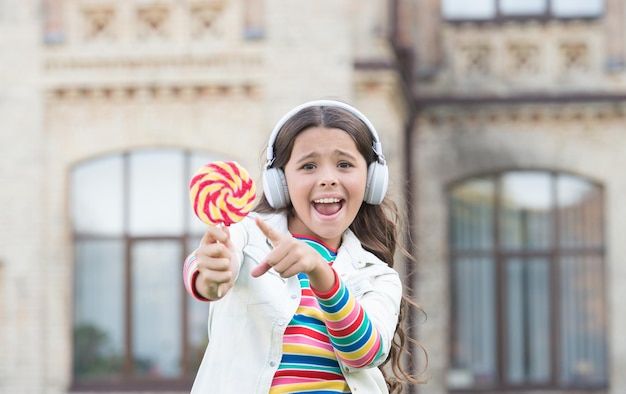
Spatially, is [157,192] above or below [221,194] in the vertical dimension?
above

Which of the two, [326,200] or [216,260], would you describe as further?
[326,200]

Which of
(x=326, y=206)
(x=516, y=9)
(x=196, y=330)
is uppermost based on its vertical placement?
(x=516, y=9)

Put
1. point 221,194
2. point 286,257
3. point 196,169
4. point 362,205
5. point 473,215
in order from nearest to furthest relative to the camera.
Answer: point 286,257
point 221,194
point 362,205
point 196,169
point 473,215

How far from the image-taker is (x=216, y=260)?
2.74m

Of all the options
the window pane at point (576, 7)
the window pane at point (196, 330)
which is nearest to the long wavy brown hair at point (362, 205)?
the window pane at point (196, 330)

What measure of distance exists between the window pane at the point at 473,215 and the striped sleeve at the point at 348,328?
1300 cm

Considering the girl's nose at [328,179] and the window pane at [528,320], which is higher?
the girl's nose at [328,179]

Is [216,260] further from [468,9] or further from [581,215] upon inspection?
[468,9]

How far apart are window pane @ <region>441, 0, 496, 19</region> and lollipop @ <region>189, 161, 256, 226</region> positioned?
13308mm

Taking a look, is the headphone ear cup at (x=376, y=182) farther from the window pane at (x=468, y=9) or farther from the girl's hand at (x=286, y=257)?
the window pane at (x=468, y=9)

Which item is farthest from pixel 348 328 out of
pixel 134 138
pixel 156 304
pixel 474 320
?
pixel 474 320

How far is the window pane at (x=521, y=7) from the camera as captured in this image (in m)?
16.0

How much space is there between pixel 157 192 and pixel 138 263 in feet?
2.63

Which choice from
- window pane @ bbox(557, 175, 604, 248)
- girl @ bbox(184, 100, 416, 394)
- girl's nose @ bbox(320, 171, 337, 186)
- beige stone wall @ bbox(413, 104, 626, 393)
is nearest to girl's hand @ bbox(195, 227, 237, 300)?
girl @ bbox(184, 100, 416, 394)
